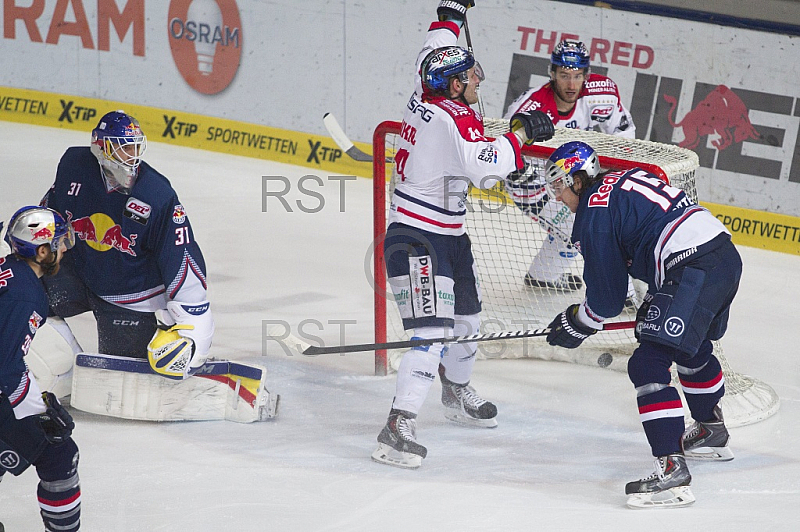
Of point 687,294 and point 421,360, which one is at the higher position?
point 687,294

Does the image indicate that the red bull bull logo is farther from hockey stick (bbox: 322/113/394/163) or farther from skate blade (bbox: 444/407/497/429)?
hockey stick (bbox: 322/113/394/163)

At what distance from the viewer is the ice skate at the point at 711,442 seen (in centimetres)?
364

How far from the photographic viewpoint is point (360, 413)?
13.5 feet

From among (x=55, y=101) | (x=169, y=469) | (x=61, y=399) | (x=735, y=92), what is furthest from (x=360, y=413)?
(x=55, y=101)

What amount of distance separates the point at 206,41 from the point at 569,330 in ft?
16.9

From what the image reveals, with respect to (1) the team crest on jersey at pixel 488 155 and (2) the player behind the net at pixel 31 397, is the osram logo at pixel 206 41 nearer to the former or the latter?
(1) the team crest on jersey at pixel 488 155

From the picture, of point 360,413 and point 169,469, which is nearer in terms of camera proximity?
point 169,469

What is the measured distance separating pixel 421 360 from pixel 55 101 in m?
5.74


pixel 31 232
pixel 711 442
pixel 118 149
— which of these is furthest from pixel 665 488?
pixel 118 149

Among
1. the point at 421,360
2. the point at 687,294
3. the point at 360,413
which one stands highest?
the point at 687,294

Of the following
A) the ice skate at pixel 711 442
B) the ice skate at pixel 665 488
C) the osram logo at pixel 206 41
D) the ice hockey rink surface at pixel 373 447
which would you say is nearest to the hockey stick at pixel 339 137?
the ice hockey rink surface at pixel 373 447

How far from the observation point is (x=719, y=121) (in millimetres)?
6203

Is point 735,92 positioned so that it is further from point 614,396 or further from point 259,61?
point 259,61

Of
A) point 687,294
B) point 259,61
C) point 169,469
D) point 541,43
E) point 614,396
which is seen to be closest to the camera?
point 687,294
